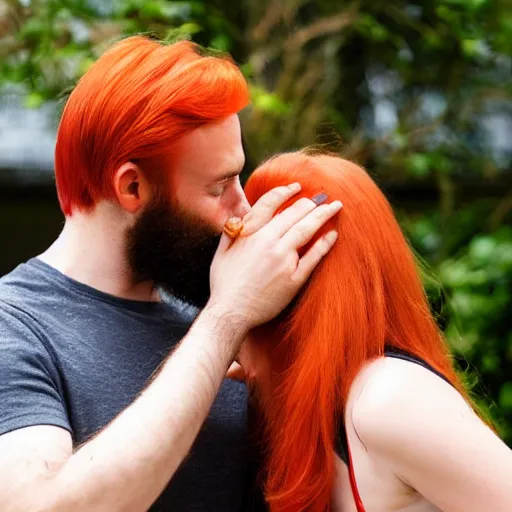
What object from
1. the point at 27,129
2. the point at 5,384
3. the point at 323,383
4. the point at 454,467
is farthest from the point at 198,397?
the point at 27,129

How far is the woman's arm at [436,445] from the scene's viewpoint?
1705 mm

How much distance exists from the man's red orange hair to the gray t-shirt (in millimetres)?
265

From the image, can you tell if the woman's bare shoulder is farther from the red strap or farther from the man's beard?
the man's beard

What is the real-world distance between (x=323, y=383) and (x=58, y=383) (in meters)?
0.57

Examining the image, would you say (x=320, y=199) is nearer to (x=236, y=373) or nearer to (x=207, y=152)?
(x=207, y=152)

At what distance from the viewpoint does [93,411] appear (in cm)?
200

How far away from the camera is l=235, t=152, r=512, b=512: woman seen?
1721 millimetres

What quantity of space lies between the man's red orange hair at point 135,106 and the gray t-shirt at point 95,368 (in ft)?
0.87

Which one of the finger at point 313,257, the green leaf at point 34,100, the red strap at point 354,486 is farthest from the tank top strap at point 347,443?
the green leaf at point 34,100

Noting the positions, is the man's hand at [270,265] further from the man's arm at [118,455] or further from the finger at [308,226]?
the man's arm at [118,455]

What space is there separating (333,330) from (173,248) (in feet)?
1.56

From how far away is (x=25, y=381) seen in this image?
5.99 ft

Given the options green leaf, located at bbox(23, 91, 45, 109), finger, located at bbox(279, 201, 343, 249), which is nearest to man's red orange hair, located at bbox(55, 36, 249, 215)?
finger, located at bbox(279, 201, 343, 249)

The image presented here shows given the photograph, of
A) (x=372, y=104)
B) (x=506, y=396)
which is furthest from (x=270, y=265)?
(x=372, y=104)
